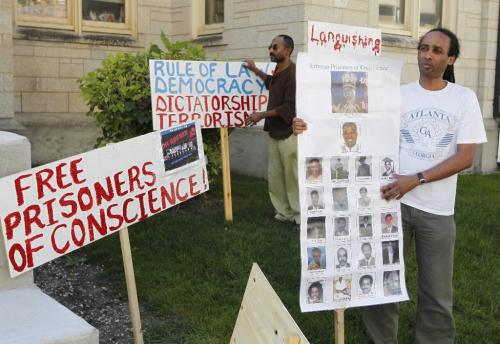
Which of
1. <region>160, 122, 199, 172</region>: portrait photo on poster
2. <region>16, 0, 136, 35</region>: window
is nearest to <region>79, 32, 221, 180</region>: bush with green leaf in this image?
<region>160, 122, 199, 172</region>: portrait photo on poster

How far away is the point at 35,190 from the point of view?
10.1 ft

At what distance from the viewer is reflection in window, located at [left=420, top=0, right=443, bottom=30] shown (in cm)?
1104

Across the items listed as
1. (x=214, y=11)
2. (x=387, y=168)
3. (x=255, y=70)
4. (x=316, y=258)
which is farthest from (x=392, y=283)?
(x=214, y=11)

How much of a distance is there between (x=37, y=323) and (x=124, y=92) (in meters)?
3.99

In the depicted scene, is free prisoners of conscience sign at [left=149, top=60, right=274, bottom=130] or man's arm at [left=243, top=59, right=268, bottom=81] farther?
man's arm at [left=243, top=59, right=268, bottom=81]

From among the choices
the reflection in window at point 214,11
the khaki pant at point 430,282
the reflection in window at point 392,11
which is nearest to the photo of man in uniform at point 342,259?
the khaki pant at point 430,282

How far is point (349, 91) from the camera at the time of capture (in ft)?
10.5

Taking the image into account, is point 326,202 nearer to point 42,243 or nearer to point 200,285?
point 42,243

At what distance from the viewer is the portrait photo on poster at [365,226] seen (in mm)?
3270

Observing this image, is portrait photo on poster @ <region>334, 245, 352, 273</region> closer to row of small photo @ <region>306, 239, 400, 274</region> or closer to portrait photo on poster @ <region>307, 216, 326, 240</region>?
row of small photo @ <region>306, 239, 400, 274</region>

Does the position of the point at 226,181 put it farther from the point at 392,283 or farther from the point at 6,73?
the point at 6,73

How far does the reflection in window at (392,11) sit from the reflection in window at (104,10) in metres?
4.35

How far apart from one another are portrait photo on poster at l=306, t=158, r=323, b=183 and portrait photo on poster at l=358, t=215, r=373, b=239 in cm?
34

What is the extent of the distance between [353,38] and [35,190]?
16.3ft
